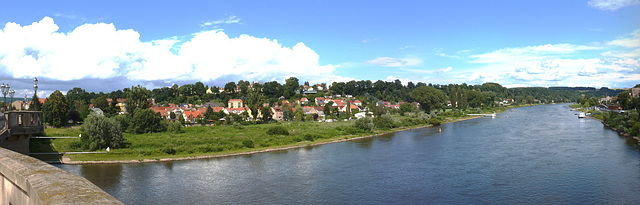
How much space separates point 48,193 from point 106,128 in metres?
33.9

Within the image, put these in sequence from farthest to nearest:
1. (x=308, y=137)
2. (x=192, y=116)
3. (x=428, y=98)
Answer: (x=428, y=98), (x=192, y=116), (x=308, y=137)

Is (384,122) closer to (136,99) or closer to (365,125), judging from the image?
(365,125)

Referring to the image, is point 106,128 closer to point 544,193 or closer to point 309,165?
point 309,165

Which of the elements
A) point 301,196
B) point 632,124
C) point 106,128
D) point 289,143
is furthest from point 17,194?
point 632,124

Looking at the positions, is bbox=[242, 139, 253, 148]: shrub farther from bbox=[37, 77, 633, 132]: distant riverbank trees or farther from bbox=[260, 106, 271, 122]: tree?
bbox=[260, 106, 271, 122]: tree

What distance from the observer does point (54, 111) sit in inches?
1999

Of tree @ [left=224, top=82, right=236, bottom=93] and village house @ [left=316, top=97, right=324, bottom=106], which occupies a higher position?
tree @ [left=224, top=82, right=236, bottom=93]

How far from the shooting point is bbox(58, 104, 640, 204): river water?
20562 millimetres

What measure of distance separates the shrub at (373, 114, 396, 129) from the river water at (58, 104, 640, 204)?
1794 cm

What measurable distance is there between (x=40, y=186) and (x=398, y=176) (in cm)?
2209

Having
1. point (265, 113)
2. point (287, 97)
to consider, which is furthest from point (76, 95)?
point (287, 97)

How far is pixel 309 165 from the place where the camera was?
2925 centimetres

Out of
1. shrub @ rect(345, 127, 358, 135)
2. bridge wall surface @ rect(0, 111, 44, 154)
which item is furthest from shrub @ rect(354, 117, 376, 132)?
bridge wall surface @ rect(0, 111, 44, 154)

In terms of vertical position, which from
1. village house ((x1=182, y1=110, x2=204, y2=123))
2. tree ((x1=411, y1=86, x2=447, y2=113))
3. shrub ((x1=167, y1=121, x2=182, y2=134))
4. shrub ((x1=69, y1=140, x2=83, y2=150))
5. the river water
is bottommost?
the river water
